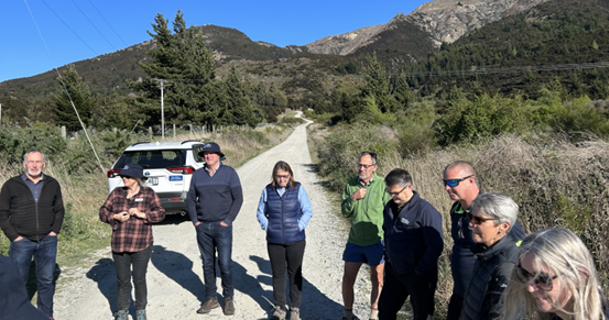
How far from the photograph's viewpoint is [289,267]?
4027 millimetres

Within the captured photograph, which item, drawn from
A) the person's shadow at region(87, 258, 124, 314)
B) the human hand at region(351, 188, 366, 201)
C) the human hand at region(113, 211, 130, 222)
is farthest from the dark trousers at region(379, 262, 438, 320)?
the person's shadow at region(87, 258, 124, 314)

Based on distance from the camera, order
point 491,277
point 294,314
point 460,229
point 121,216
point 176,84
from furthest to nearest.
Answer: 1. point 176,84
2. point 294,314
3. point 121,216
4. point 460,229
5. point 491,277

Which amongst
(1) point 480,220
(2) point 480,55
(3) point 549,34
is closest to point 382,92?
(1) point 480,220

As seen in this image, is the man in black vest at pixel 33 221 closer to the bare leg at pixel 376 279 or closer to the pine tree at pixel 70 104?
the bare leg at pixel 376 279

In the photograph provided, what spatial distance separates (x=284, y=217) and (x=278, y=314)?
3.63 feet

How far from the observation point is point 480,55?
10800 cm

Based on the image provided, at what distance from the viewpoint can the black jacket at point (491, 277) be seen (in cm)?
197

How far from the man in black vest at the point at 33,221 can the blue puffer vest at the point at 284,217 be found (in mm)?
2427

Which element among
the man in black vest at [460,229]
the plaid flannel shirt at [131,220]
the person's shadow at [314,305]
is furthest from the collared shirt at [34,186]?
the man in black vest at [460,229]

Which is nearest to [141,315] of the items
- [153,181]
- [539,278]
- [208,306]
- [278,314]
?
[208,306]

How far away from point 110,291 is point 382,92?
37555 millimetres

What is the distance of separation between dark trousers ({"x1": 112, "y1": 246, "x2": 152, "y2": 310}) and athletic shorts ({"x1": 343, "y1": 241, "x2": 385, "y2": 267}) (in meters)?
2.25

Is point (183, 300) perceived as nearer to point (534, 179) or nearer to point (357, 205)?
point (357, 205)

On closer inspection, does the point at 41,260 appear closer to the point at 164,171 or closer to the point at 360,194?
the point at 360,194
